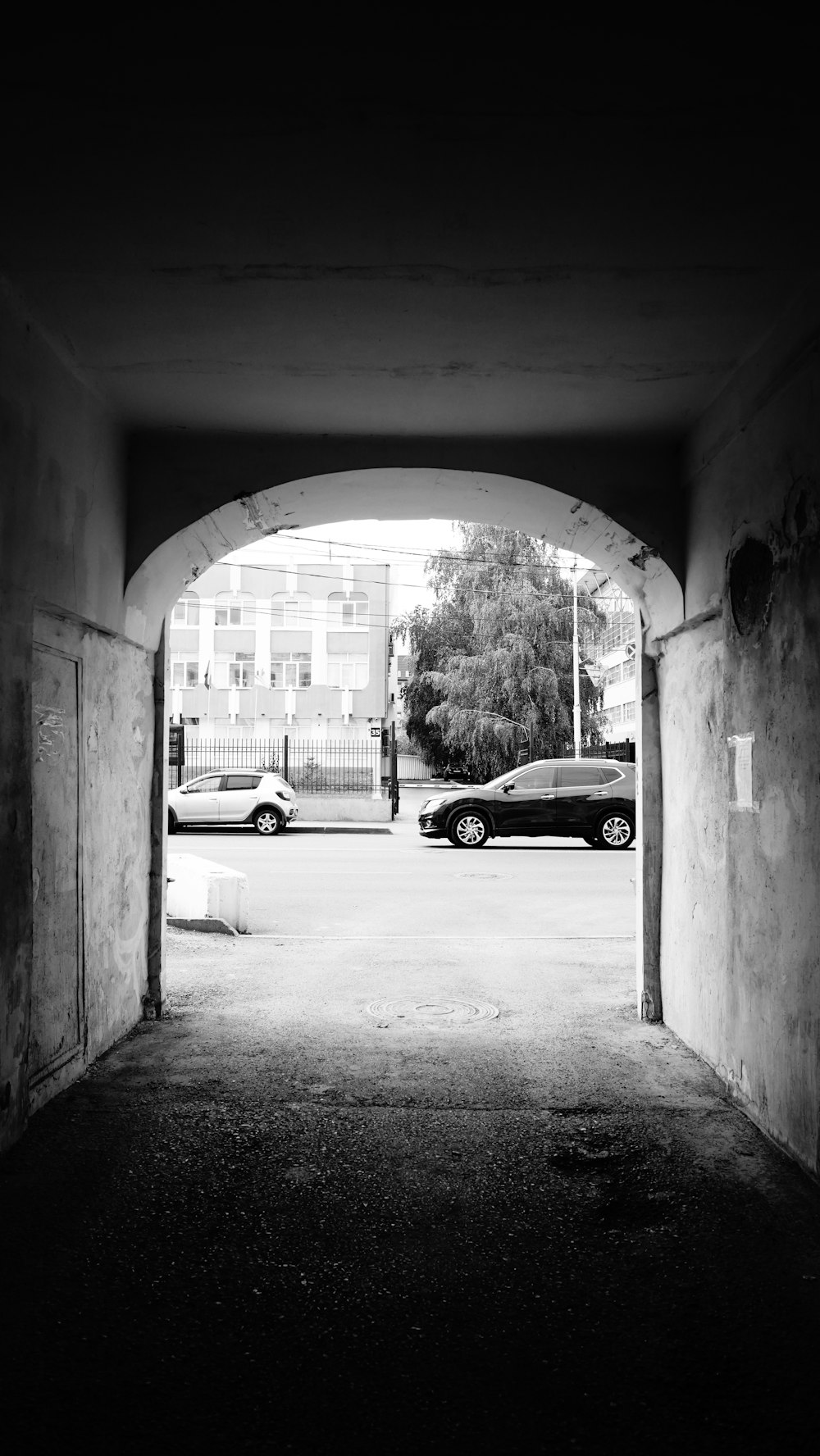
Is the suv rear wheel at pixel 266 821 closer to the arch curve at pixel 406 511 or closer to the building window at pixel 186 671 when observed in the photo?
the arch curve at pixel 406 511

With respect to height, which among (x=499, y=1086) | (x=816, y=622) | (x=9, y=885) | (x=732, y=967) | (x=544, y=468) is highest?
(x=544, y=468)

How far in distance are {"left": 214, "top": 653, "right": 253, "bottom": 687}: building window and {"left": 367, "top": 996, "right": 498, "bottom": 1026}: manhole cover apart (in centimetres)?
3325

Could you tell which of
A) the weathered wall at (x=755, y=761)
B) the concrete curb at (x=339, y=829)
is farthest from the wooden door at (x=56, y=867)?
the concrete curb at (x=339, y=829)

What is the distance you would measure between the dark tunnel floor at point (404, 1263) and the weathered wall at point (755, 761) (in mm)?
434

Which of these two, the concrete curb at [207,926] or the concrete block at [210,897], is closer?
the concrete curb at [207,926]

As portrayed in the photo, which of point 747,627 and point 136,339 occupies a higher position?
point 136,339

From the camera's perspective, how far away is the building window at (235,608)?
39688mm

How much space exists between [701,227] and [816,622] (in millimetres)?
1525

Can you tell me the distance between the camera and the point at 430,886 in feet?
44.9

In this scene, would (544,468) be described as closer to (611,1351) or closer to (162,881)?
(162,881)

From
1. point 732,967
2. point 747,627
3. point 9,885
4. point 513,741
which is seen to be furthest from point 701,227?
point 513,741

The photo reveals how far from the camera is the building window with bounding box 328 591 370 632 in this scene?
39312 mm

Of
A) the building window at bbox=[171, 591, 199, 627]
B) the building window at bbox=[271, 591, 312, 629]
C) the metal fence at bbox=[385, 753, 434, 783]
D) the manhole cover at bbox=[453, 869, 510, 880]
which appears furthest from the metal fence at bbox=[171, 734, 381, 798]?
the manhole cover at bbox=[453, 869, 510, 880]

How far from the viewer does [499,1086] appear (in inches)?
211
